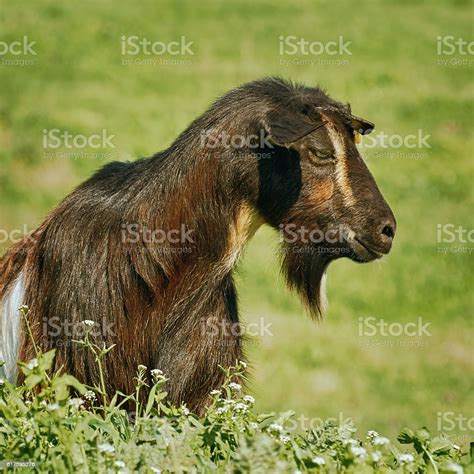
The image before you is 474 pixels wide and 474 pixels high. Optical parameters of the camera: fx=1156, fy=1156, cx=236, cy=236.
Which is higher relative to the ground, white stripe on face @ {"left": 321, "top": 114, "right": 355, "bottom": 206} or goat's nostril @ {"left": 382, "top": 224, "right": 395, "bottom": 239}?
white stripe on face @ {"left": 321, "top": 114, "right": 355, "bottom": 206}

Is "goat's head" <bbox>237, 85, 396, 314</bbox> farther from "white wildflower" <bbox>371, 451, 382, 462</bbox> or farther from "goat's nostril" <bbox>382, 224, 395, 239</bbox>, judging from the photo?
"white wildflower" <bbox>371, 451, 382, 462</bbox>

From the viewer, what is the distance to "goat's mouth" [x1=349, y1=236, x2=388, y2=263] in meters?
7.54

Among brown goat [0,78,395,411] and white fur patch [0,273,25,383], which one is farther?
white fur patch [0,273,25,383]

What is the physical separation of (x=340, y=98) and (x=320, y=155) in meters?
12.2

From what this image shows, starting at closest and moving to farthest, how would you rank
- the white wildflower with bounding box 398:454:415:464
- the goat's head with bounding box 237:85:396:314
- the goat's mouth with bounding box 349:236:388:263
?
1. the white wildflower with bounding box 398:454:415:464
2. the goat's head with bounding box 237:85:396:314
3. the goat's mouth with bounding box 349:236:388:263

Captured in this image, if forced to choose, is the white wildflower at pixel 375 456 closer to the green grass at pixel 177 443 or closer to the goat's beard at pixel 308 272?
the green grass at pixel 177 443

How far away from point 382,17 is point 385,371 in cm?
928

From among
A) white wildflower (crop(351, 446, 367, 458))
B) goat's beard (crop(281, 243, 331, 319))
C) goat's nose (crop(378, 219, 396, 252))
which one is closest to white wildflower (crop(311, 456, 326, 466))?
white wildflower (crop(351, 446, 367, 458))

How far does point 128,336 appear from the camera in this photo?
7.20m

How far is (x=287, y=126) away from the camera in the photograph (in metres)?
7.23

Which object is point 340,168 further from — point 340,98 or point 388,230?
point 340,98

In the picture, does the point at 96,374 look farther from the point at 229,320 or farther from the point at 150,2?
the point at 150,2

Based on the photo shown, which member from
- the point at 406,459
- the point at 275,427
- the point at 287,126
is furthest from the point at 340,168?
the point at 406,459

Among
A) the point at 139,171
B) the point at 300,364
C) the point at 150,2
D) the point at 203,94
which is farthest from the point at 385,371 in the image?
the point at 150,2
